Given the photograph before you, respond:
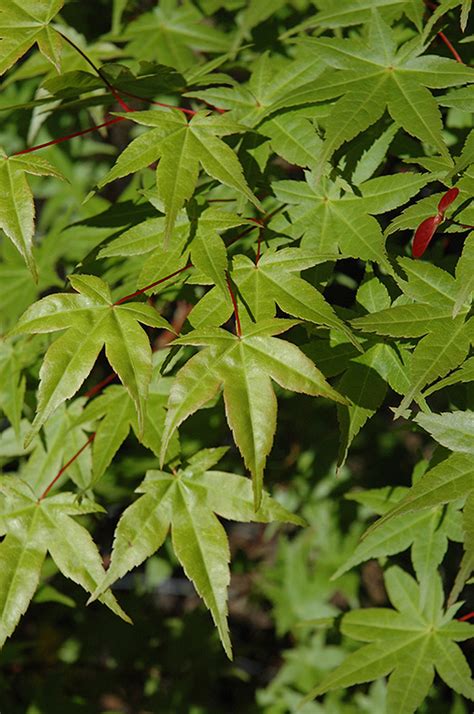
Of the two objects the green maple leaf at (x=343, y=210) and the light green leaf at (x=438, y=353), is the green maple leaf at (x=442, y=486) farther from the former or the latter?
the green maple leaf at (x=343, y=210)

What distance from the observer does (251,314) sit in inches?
57.8

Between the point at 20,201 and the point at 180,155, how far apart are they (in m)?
0.31

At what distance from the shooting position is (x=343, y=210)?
1565 millimetres

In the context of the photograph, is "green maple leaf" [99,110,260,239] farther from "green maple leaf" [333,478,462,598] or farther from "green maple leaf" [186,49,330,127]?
"green maple leaf" [333,478,462,598]

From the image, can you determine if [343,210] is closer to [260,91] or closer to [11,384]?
[260,91]

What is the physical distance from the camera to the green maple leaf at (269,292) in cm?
142

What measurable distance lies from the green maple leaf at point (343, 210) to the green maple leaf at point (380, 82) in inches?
3.9

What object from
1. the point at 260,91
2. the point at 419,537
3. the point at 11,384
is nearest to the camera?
the point at 260,91

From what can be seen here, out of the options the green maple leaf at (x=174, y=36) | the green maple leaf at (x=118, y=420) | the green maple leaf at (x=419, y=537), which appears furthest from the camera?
the green maple leaf at (x=174, y=36)

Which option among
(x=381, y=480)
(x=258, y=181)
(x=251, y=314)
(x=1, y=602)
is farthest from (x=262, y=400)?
(x=381, y=480)

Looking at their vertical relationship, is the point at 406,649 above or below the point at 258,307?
below

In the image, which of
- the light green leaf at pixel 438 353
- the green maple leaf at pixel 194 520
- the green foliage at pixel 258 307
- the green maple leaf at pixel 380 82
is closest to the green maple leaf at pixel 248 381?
the green foliage at pixel 258 307

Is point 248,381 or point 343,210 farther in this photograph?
point 343,210

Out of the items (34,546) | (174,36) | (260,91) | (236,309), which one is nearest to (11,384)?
(34,546)
